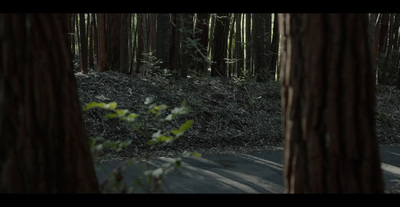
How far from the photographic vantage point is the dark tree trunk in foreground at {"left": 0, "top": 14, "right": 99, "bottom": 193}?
2531 mm

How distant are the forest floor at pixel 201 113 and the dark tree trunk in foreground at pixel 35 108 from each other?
4894mm

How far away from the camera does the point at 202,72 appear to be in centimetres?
1262

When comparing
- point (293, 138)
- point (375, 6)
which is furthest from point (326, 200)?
point (375, 6)

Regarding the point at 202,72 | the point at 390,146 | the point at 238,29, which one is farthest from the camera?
the point at 238,29

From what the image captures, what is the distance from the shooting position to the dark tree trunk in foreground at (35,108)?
253 centimetres

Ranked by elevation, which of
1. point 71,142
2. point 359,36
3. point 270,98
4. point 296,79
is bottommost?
point 270,98

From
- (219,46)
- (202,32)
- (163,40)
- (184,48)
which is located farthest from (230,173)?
(219,46)

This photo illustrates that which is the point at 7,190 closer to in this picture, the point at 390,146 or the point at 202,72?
the point at 390,146

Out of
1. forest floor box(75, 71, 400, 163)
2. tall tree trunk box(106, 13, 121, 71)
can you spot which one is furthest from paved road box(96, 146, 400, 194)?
tall tree trunk box(106, 13, 121, 71)

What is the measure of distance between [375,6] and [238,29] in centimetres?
1642

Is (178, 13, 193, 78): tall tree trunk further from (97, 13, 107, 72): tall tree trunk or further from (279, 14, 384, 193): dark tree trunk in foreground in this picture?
(279, 14, 384, 193): dark tree trunk in foreground

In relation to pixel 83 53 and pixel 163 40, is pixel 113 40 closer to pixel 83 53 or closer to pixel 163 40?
pixel 83 53

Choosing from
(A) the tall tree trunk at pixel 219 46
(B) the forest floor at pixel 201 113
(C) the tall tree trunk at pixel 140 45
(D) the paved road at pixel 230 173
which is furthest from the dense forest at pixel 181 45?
(D) the paved road at pixel 230 173

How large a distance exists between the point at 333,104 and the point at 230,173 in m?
4.73
